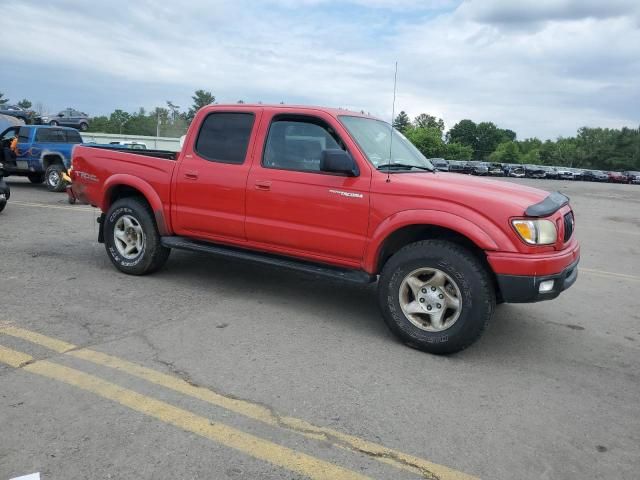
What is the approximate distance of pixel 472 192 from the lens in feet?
13.7

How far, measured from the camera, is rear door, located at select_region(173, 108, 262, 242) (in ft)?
17.0

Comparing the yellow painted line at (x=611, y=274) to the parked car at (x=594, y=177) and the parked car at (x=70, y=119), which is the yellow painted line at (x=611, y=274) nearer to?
the parked car at (x=70, y=119)

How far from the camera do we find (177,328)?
4465 mm

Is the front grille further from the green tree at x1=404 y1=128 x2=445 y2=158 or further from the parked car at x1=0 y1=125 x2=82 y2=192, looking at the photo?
the green tree at x1=404 y1=128 x2=445 y2=158

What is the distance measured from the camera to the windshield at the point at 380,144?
4766 mm

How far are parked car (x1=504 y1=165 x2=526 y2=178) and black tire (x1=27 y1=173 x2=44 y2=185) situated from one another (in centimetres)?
5175

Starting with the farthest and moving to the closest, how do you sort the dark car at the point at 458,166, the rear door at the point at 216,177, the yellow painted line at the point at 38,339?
1. the dark car at the point at 458,166
2. the rear door at the point at 216,177
3. the yellow painted line at the point at 38,339

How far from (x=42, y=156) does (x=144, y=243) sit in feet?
36.3

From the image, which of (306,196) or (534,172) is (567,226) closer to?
(306,196)

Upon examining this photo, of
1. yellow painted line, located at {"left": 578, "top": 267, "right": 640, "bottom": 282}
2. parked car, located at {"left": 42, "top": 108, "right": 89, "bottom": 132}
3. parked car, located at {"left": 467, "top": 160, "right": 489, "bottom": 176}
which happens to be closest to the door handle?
yellow painted line, located at {"left": 578, "top": 267, "right": 640, "bottom": 282}

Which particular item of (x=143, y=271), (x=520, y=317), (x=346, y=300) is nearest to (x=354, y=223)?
(x=346, y=300)

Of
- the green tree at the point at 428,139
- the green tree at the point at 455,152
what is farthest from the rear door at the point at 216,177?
the green tree at the point at 455,152

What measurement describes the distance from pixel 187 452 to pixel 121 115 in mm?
88867

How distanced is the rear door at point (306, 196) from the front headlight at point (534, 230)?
1218mm
